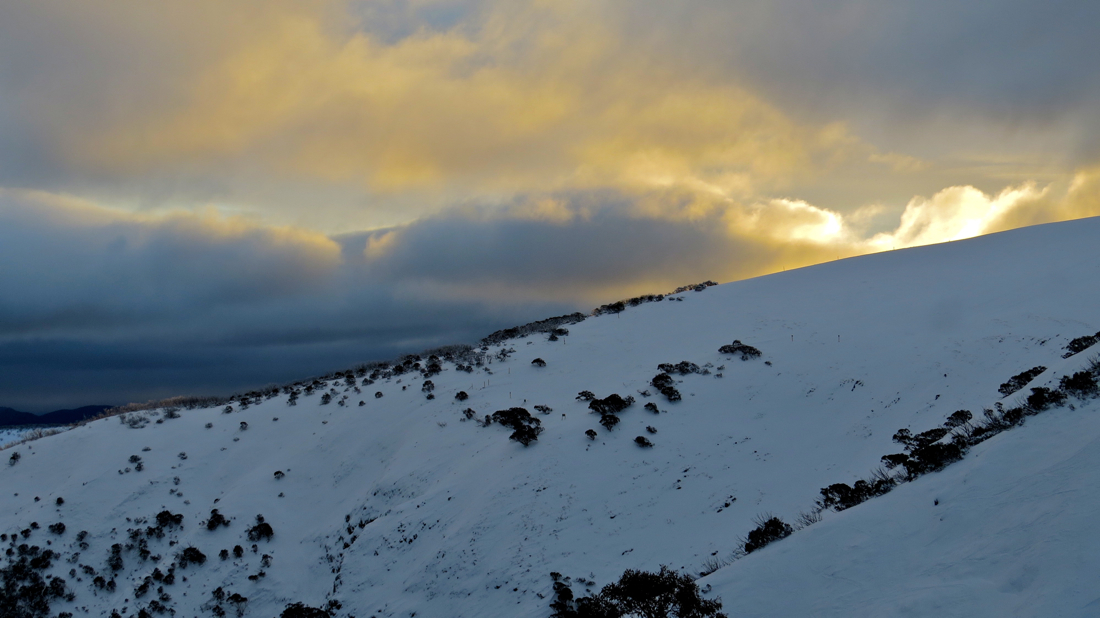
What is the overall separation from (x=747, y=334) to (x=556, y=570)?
877 inches

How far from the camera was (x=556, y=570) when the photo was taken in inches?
767

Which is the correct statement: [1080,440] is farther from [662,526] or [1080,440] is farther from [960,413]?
[662,526]

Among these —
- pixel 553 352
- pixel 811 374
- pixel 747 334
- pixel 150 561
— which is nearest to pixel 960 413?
pixel 811 374

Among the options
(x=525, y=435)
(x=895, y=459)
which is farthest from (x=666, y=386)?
(x=895, y=459)

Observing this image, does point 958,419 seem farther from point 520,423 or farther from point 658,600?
point 520,423

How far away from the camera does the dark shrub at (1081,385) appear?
1339 cm

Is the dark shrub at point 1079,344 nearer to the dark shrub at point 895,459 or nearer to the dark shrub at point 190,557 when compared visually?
the dark shrub at point 895,459

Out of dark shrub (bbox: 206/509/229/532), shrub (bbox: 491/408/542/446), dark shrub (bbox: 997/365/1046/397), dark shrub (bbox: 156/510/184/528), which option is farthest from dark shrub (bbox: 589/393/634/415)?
dark shrub (bbox: 156/510/184/528)

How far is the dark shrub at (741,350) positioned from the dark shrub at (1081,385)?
717 inches

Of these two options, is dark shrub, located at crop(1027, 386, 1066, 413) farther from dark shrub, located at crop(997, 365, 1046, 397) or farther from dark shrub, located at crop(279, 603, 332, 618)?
A: dark shrub, located at crop(279, 603, 332, 618)

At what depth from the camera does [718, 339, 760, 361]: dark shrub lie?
3238 cm

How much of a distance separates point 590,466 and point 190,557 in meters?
18.4

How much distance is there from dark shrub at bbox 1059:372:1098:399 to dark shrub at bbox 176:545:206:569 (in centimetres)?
3194

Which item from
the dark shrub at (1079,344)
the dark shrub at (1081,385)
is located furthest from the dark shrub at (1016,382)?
the dark shrub at (1081,385)
